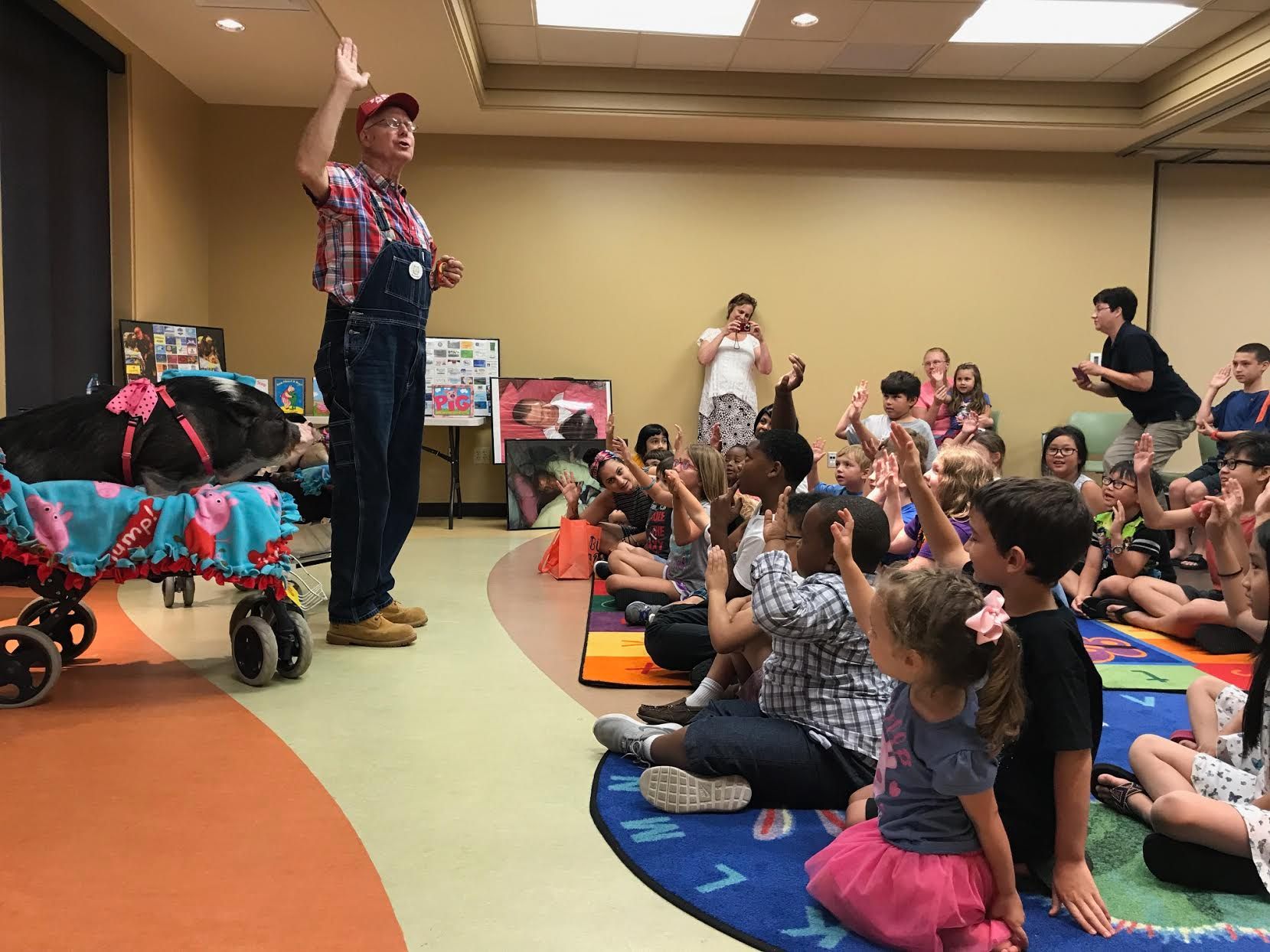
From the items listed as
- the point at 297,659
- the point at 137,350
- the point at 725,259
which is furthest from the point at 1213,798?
the point at 725,259

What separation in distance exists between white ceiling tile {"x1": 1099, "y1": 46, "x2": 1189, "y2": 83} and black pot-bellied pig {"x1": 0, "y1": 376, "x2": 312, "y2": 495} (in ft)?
19.9

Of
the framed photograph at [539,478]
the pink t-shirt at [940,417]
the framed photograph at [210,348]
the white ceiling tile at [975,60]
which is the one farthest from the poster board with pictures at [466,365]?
the white ceiling tile at [975,60]

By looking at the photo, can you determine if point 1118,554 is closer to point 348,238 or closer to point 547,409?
point 348,238

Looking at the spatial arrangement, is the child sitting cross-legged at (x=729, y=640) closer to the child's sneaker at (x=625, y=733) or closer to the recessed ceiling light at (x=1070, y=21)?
the child's sneaker at (x=625, y=733)

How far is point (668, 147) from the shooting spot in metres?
7.45

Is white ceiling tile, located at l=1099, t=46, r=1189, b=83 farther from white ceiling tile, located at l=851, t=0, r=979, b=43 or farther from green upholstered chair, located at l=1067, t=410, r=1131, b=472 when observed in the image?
green upholstered chair, located at l=1067, t=410, r=1131, b=472

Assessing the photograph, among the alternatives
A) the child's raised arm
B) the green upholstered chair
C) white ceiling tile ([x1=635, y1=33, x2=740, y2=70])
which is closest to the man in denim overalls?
the child's raised arm

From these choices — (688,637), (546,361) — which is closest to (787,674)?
(688,637)

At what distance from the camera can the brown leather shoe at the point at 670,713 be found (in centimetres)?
254

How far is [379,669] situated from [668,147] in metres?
5.45

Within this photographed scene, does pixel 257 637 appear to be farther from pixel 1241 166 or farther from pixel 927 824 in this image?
pixel 1241 166

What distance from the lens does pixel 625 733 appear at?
2305 millimetres

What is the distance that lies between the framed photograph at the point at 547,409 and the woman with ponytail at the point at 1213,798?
5324mm

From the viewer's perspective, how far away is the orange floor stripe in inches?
61.1
